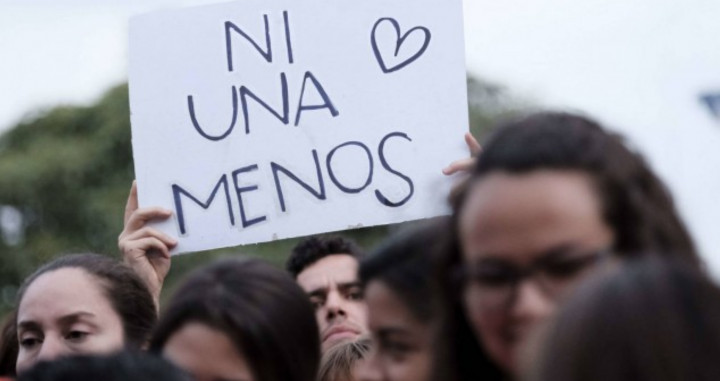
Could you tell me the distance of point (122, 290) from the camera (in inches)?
154

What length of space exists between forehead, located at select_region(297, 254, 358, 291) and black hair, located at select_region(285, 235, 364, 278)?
21mm

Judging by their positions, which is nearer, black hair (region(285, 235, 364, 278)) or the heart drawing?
the heart drawing

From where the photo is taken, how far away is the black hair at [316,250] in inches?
191

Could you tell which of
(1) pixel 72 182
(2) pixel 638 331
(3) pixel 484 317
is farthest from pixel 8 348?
(1) pixel 72 182

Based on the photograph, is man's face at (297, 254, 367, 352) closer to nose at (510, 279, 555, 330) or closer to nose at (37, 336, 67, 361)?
nose at (37, 336, 67, 361)

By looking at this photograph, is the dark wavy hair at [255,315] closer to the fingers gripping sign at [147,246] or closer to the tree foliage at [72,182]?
the fingers gripping sign at [147,246]

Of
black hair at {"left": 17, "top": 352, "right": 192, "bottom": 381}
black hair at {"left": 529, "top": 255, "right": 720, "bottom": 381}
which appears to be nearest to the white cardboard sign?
black hair at {"left": 17, "top": 352, "right": 192, "bottom": 381}

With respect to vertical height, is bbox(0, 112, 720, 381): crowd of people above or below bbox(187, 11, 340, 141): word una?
below

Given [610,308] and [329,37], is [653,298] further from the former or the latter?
[329,37]

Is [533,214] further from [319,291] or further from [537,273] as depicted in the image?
[319,291]

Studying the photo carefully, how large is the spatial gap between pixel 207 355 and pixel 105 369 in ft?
2.19

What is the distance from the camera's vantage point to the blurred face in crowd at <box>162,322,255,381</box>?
2.93 meters

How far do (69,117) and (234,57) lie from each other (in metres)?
18.9

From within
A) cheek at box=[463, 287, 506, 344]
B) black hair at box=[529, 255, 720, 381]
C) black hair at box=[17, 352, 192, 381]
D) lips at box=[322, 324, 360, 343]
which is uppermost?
black hair at box=[529, 255, 720, 381]
